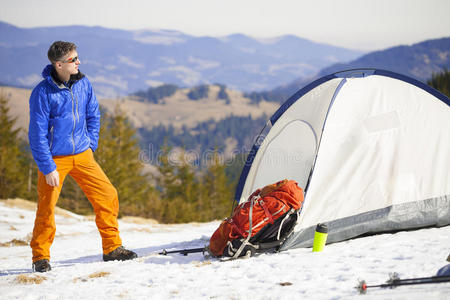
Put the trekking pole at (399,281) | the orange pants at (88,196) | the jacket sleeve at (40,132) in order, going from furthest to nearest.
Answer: the orange pants at (88,196) < the jacket sleeve at (40,132) < the trekking pole at (399,281)

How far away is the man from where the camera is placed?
13.6 feet

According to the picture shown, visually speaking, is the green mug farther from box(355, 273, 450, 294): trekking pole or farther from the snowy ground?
box(355, 273, 450, 294): trekking pole

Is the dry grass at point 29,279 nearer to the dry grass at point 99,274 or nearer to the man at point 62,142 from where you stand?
the man at point 62,142

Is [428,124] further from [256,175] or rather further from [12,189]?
[12,189]

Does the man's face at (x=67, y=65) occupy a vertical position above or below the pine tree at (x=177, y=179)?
above

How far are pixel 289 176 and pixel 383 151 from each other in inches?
54.5

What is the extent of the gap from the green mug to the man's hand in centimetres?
302

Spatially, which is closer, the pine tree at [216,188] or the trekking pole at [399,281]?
the trekking pole at [399,281]

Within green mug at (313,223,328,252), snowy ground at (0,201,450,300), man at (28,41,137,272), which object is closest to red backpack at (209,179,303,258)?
snowy ground at (0,201,450,300)

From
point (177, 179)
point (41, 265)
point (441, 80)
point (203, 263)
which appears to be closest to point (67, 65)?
point (41, 265)

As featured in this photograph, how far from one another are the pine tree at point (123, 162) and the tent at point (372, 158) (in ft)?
88.1

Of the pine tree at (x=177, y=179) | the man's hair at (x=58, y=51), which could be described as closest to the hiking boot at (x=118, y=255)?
the man's hair at (x=58, y=51)

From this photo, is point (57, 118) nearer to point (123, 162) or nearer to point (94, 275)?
point (94, 275)

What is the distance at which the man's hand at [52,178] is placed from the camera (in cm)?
414
